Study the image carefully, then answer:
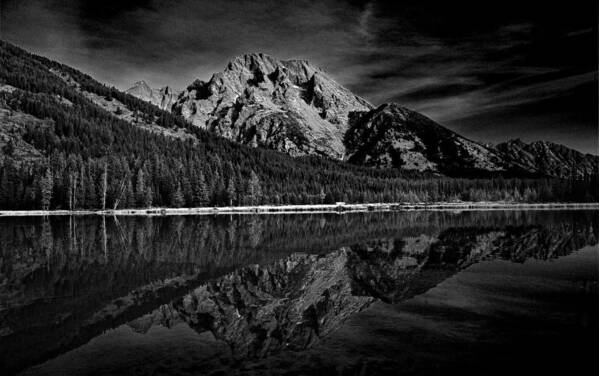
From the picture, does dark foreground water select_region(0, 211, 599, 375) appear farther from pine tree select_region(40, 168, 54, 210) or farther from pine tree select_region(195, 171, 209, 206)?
pine tree select_region(195, 171, 209, 206)

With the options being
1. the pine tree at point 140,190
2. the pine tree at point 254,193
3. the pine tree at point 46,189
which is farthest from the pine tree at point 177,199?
the pine tree at point 46,189

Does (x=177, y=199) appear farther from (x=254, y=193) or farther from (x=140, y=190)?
(x=254, y=193)

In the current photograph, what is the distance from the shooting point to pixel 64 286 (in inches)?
1220

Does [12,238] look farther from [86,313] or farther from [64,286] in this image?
[86,313]

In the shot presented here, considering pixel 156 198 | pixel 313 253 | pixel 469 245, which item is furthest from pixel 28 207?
pixel 469 245

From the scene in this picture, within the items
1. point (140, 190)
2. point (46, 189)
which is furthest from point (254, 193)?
point (46, 189)

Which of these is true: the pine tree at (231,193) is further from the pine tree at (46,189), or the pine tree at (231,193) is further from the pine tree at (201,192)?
the pine tree at (46,189)

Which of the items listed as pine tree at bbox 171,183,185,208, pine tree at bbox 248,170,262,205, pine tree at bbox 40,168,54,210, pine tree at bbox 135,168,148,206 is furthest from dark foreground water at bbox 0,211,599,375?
pine tree at bbox 248,170,262,205

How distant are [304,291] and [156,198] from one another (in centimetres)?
13434

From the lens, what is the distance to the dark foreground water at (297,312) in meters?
17.0

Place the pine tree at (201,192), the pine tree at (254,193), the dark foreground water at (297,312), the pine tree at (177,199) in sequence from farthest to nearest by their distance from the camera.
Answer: the pine tree at (254,193) → the pine tree at (201,192) → the pine tree at (177,199) → the dark foreground water at (297,312)

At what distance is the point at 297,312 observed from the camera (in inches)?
987

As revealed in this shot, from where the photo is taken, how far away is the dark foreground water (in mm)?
17047

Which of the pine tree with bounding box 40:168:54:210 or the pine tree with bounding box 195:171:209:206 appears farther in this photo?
the pine tree with bounding box 195:171:209:206
